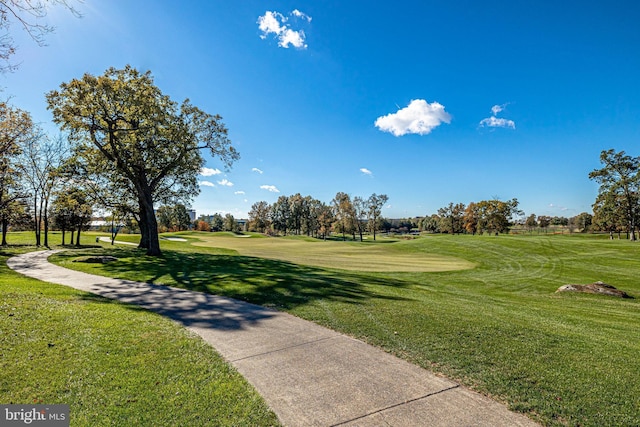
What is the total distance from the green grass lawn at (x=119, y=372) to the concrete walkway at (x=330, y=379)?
328 mm

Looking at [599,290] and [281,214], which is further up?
[281,214]

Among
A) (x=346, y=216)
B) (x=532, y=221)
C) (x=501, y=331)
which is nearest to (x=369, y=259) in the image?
(x=501, y=331)

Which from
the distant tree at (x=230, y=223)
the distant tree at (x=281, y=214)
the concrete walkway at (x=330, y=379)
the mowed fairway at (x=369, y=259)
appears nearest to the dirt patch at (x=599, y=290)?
the mowed fairway at (x=369, y=259)

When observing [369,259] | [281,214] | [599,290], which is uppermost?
[281,214]

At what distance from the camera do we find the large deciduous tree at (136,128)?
16797 millimetres

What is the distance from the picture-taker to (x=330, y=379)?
12.9 ft

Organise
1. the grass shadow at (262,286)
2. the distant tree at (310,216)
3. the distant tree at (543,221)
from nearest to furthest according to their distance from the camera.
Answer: the grass shadow at (262,286)
the distant tree at (310,216)
the distant tree at (543,221)

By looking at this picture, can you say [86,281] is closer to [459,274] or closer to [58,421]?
[58,421]

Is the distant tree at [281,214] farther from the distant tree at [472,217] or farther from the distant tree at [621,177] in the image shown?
the distant tree at [621,177]

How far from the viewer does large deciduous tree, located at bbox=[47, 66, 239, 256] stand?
1680 centimetres

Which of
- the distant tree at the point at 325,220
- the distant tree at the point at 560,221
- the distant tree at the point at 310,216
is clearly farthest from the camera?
the distant tree at the point at 560,221

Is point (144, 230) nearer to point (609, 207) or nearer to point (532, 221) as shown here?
point (609, 207)

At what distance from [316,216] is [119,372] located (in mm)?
86577

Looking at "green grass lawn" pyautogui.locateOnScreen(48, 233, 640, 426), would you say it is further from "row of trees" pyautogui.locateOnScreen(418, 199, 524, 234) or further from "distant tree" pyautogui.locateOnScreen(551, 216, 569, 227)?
"distant tree" pyautogui.locateOnScreen(551, 216, 569, 227)
